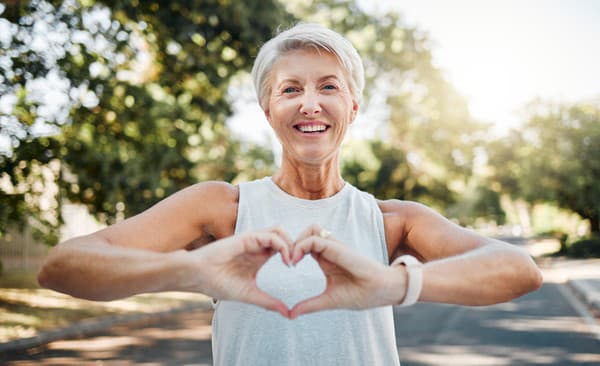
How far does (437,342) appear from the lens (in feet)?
29.0

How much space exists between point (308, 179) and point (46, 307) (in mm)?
11723

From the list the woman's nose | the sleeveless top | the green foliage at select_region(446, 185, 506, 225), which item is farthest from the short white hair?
the green foliage at select_region(446, 185, 506, 225)

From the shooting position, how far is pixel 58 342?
9180 millimetres

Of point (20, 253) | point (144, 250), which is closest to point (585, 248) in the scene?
point (20, 253)

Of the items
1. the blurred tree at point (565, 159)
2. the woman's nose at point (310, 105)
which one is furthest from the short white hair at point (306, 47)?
the blurred tree at point (565, 159)

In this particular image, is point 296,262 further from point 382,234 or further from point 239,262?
point 382,234

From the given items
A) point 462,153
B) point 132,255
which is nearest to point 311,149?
point 132,255

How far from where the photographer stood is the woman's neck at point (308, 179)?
1791 millimetres

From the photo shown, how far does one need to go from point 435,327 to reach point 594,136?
22938mm

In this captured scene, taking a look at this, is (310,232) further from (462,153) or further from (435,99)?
(462,153)

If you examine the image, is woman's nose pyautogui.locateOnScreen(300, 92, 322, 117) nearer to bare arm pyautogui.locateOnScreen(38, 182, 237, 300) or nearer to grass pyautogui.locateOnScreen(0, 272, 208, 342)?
bare arm pyautogui.locateOnScreen(38, 182, 237, 300)

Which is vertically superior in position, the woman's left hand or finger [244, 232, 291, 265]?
finger [244, 232, 291, 265]

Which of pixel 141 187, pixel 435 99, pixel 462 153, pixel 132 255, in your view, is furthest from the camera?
pixel 462 153

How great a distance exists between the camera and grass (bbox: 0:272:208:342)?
32.6 feet
